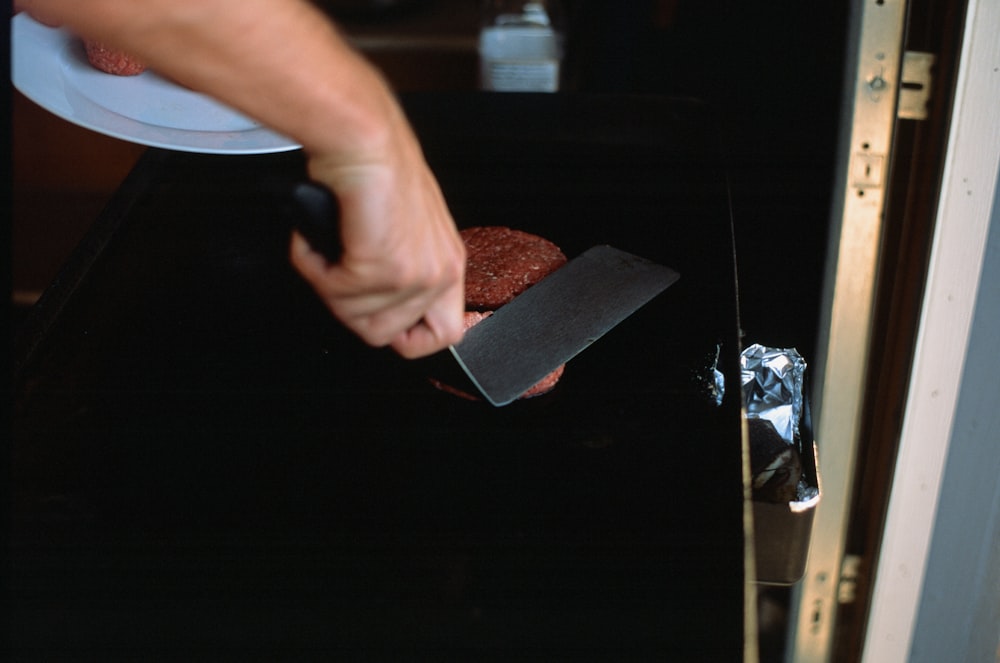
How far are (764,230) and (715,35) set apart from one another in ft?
1.95

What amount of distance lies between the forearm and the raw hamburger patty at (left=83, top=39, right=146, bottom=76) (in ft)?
2.22

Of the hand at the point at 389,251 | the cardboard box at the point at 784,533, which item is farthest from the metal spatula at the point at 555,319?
the cardboard box at the point at 784,533

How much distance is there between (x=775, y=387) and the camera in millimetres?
1112

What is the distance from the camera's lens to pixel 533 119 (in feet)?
5.04

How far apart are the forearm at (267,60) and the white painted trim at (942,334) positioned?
0.74 metres

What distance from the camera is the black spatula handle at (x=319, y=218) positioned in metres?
0.66

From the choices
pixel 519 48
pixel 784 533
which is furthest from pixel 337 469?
pixel 519 48

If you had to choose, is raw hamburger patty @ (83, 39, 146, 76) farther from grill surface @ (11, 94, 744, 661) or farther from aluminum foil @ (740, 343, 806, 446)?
aluminum foil @ (740, 343, 806, 446)

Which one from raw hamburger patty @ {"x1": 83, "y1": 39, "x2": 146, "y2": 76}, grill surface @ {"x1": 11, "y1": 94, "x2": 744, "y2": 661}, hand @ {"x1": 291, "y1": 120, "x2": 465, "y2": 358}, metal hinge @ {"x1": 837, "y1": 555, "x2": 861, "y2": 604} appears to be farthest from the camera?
metal hinge @ {"x1": 837, "y1": 555, "x2": 861, "y2": 604}

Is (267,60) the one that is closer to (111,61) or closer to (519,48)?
(111,61)

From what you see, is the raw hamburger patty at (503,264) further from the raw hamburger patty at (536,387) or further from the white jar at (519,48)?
the white jar at (519,48)

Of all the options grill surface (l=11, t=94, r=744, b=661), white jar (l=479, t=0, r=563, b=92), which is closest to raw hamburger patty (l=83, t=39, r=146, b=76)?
grill surface (l=11, t=94, r=744, b=661)

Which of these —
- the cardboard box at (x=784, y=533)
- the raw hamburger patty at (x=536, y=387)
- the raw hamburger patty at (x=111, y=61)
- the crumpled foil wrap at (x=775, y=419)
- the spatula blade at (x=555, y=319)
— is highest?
Answer: the raw hamburger patty at (x=111, y=61)

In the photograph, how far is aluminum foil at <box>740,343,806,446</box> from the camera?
1080 mm
